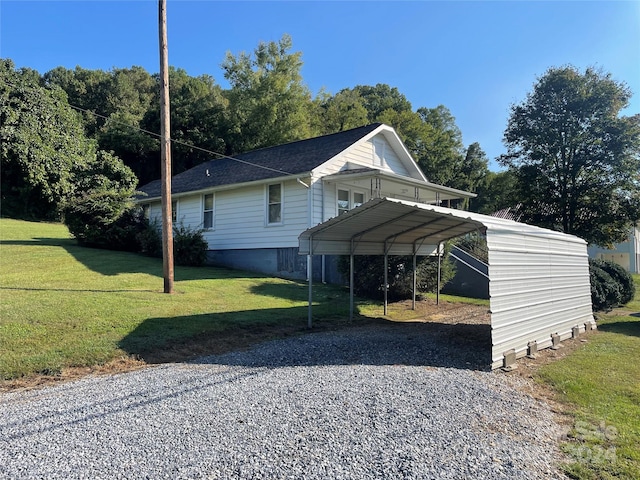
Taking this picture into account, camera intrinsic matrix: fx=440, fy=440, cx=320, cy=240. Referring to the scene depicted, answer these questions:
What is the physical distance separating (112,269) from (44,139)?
21.9m

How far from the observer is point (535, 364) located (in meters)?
6.79

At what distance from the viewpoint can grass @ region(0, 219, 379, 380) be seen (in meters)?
6.44

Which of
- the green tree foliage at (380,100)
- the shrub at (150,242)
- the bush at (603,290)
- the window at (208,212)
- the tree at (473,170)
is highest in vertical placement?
the green tree foliage at (380,100)

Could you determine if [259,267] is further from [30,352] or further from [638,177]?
[638,177]

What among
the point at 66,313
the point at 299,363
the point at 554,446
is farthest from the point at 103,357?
the point at 554,446

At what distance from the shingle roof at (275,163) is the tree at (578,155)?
8.49 m

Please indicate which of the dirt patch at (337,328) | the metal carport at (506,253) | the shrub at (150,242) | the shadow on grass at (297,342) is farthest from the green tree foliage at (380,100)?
the shadow on grass at (297,342)

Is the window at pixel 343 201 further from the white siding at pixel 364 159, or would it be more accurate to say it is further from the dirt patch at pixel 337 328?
the dirt patch at pixel 337 328

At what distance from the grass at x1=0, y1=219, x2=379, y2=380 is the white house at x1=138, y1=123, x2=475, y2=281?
1674mm

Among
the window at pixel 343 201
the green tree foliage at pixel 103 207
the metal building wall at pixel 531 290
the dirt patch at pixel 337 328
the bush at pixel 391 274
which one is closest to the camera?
the dirt patch at pixel 337 328

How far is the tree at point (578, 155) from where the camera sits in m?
19.0

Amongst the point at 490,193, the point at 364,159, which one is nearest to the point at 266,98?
the point at 364,159

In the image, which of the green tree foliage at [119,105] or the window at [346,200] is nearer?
the window at [346,200]

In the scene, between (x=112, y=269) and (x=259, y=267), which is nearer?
(x=112, y=269)
